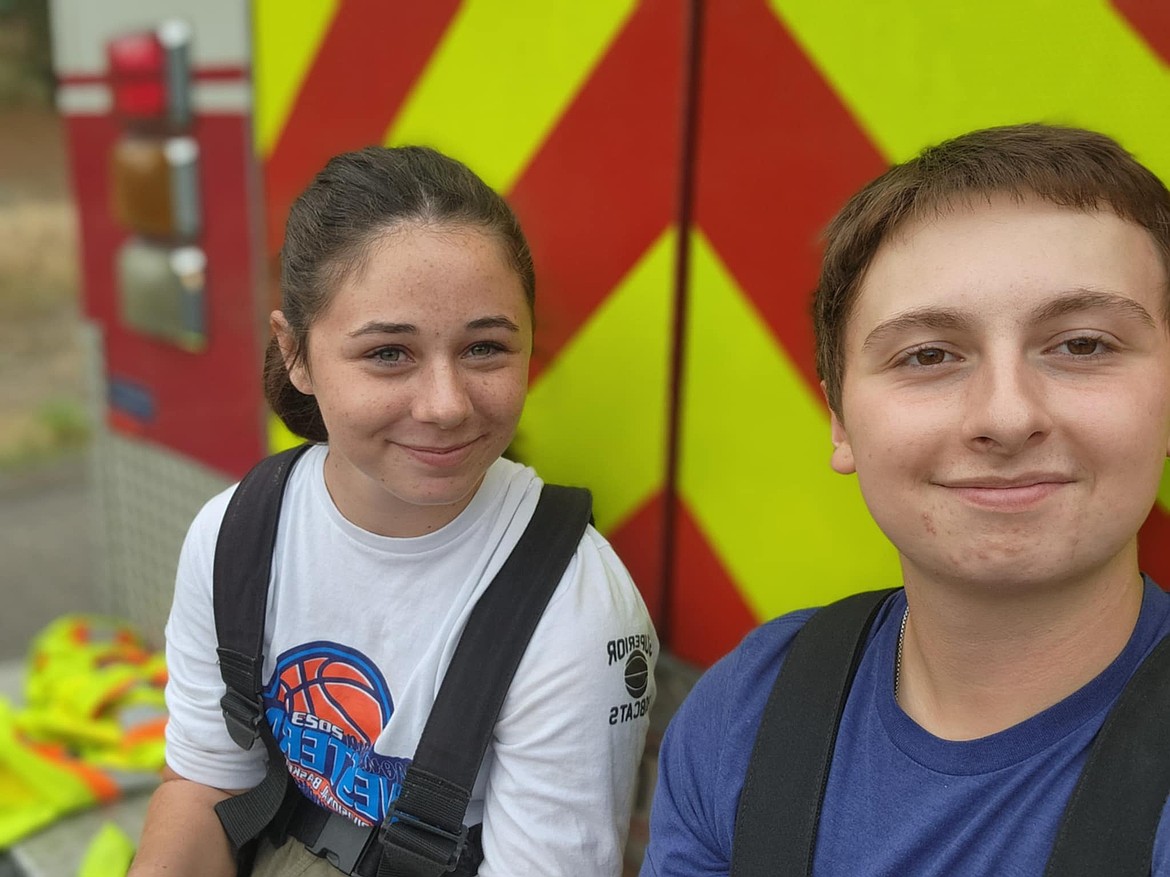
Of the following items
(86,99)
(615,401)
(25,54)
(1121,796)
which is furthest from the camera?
(25,54)

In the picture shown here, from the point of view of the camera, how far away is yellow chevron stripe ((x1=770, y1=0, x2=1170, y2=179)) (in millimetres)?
1062

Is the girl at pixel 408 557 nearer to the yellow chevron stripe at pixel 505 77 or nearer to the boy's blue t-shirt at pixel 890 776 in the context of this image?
the boy's blue t-shirt at pixel 890 776

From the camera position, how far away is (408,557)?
1.30 metres

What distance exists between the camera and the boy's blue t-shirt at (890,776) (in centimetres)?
88

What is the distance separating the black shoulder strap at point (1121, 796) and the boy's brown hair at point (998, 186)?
12.3 inches

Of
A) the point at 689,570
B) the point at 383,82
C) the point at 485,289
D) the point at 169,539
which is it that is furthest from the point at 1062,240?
the point at 169,539

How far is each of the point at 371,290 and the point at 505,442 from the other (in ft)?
0.75

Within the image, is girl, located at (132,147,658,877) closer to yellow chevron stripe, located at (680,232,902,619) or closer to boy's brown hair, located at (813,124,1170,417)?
yellow chevron stripe, located at (680,232,902,619)

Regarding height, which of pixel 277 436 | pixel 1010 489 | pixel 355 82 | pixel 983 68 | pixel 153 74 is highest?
pixel 153 74

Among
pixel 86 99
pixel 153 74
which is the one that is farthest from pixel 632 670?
pixel 86 99

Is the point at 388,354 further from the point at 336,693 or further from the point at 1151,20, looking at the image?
the point at 1151,20

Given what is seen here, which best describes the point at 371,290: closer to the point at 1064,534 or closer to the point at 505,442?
the point at 505,442

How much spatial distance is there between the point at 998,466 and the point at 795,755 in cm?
33

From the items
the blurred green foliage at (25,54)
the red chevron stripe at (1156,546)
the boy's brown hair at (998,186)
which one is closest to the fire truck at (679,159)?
the red chevron stripe at (1156,546)
